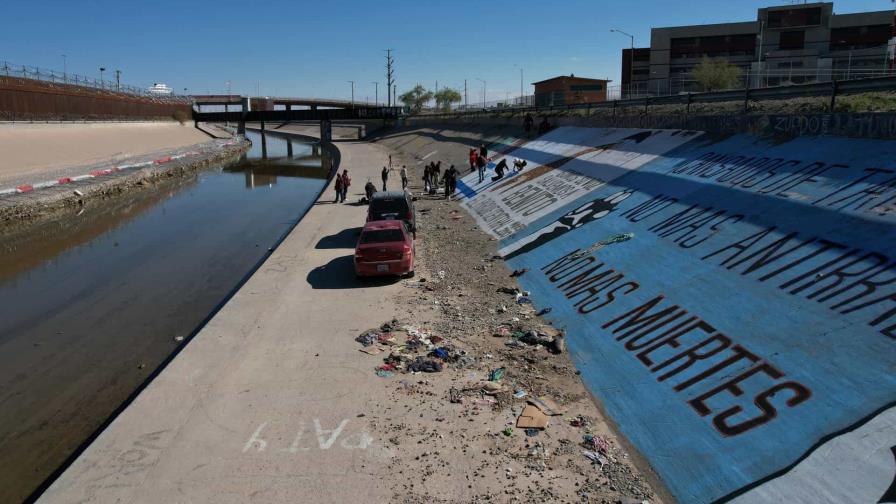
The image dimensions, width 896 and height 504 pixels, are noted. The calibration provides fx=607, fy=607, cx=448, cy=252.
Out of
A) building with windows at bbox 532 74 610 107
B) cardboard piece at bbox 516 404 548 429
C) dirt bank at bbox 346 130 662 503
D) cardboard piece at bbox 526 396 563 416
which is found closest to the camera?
dirt bank at bbox 346 130 662 503

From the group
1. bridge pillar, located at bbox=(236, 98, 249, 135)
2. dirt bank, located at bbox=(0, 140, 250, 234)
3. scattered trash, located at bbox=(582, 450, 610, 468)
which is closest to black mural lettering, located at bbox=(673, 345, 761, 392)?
scattered trash, located at bbox=(582, 450, 610, 468)

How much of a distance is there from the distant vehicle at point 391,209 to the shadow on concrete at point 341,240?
1.31 metres

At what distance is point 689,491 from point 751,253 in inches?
226

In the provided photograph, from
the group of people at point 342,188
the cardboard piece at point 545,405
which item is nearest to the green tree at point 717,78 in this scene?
the group of people at point 342,188

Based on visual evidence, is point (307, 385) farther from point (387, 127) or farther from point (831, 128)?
point (387, 127)

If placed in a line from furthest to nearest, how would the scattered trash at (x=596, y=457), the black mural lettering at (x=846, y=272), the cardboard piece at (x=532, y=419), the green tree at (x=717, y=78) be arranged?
the green tree at (x=717, y=78) < the black mural lettering at (x=846, y=272) < the cardboard piece at (x=532, y=419) < the scattered trash at (x=596, y=457)

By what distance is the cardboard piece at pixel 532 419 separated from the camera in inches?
323

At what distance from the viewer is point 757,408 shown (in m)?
7.24

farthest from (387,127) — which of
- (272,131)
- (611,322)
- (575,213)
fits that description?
(611,322)

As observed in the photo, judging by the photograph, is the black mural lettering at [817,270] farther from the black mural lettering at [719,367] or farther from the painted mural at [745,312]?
the black mural lettering at [719,367]

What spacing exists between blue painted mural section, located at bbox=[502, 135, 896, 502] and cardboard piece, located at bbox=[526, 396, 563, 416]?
2.45 ft

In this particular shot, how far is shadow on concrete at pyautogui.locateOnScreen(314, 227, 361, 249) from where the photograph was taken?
63.4 ft

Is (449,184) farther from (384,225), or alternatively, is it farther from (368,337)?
(368,337)

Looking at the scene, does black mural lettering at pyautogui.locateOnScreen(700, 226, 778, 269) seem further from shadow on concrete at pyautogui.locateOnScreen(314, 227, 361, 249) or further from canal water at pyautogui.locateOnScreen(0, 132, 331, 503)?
shadow on concrete at pyautogui.locateOnScreen(314, 227, 361, 249)
